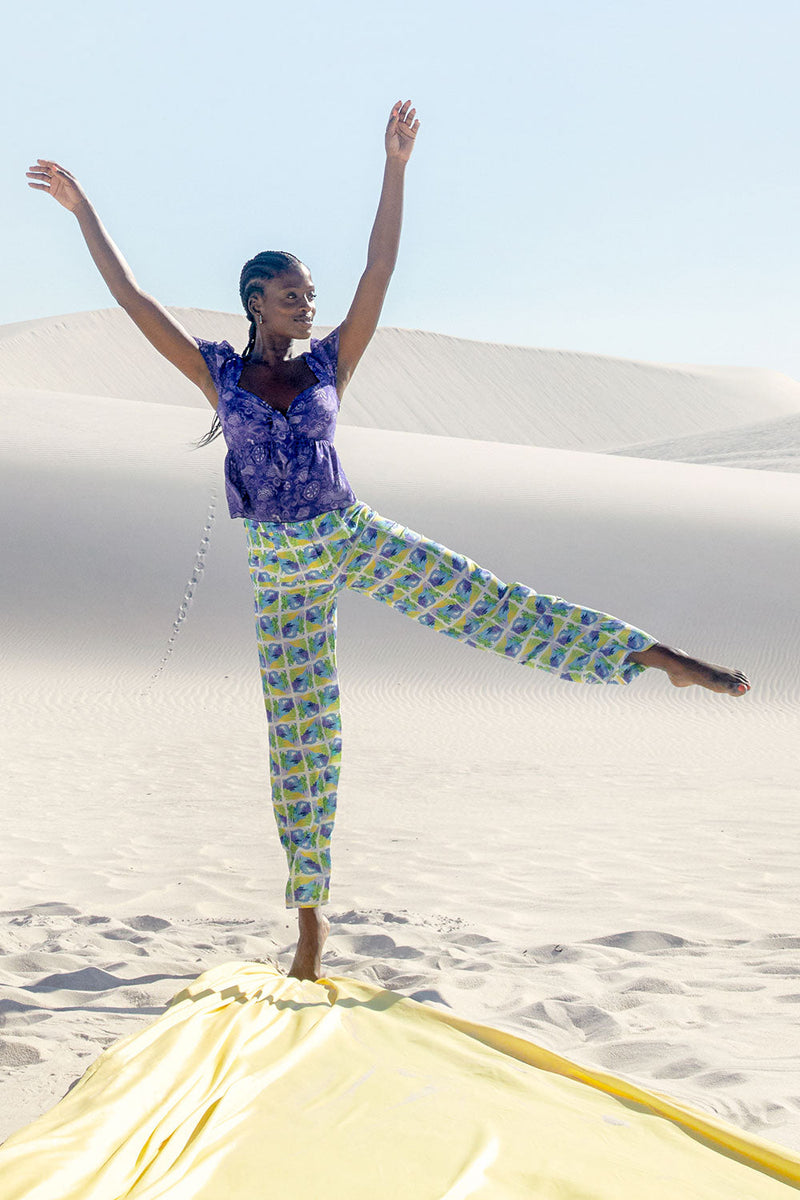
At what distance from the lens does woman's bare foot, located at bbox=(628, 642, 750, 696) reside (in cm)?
338

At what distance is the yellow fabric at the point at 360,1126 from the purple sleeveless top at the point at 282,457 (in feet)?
5.06

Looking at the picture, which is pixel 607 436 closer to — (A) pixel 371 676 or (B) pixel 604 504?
(B) pixel 604 504

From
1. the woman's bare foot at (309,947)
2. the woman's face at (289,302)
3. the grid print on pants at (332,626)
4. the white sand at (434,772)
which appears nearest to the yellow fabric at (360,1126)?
the white sand at (434,772)

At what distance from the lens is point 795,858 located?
618 cm

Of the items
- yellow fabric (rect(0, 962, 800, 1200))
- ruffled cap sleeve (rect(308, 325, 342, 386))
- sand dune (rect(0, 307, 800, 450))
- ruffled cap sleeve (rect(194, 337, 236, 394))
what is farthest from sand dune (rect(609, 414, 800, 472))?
yellow fabric (rect(0, 962, 800, 1200))

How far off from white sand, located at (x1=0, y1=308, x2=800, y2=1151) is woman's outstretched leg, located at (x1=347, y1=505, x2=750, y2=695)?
1.12 metres

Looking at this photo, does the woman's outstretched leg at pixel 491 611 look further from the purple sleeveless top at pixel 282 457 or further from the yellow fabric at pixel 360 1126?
the yellow fabric at pixel 360 1126

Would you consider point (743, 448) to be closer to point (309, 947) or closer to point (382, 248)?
point (382, 248)

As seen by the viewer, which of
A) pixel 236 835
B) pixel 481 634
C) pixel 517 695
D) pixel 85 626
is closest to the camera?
pixel 481 634

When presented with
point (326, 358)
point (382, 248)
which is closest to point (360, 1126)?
point (326, 358)

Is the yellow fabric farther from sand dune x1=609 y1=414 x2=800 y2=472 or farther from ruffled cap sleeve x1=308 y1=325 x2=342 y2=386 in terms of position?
sand dune x1=609 y1=414 x2=800 y2=472

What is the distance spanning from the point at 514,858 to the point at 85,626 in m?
11.6

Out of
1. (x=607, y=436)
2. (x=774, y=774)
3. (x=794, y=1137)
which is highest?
(x=607, y=436)

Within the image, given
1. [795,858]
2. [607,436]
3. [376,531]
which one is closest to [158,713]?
[795,858]
